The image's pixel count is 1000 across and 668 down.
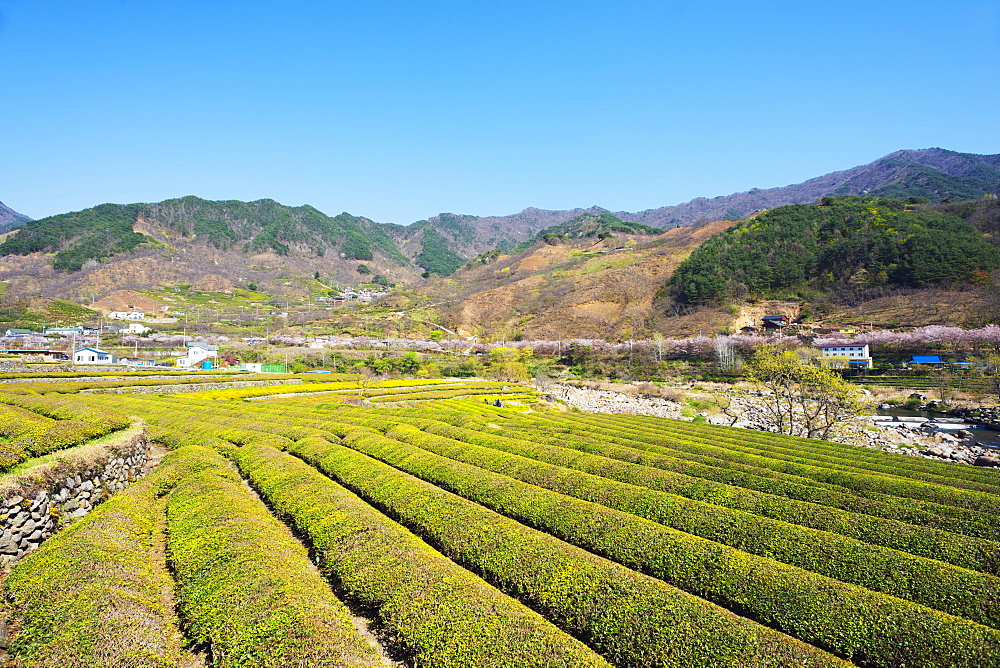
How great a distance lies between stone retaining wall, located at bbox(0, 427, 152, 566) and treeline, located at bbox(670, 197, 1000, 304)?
11376 cm

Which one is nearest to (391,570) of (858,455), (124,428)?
(124,428)

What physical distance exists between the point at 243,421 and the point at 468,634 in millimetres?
18860

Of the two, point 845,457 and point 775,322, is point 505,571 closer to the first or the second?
point 845,457

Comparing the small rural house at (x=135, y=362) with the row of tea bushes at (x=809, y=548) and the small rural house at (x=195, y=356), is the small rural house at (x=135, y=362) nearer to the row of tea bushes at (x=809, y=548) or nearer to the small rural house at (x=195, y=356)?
the small rural house at (x=195, y=356)

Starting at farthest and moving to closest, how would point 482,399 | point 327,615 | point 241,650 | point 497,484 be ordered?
point 482,399
point 497,484
point 327,615
point 241,650

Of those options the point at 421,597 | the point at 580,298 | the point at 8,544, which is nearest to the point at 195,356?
the point at 8,544

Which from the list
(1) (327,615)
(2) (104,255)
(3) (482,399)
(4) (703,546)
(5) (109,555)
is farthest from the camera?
(2) (104,255)

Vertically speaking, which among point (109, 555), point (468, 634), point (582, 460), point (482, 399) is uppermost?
point (109, 555)

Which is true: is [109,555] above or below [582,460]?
above

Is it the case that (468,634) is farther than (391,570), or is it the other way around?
(391,570)

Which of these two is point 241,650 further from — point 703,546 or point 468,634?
point 703,546

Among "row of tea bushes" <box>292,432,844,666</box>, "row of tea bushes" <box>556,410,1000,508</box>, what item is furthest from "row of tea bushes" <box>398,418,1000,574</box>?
"row of tea bushes" <box>292,432,844,666</box>

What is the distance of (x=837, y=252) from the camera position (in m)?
108

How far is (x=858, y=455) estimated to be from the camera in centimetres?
2288
